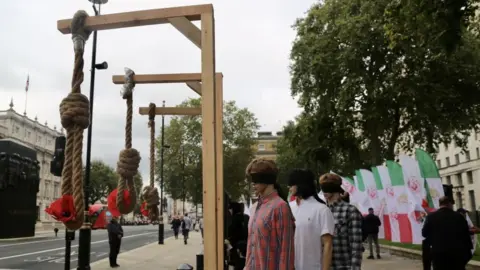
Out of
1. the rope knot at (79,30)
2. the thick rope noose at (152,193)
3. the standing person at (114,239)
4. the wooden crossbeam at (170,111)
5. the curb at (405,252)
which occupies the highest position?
the wooden crossbeam at (170,111)

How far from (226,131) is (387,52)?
106ft

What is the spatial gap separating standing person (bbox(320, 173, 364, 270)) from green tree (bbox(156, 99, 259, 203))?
47.2 meters

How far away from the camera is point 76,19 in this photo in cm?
336

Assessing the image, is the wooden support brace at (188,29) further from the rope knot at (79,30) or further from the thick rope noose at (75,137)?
the thick rope noose at (75,137)

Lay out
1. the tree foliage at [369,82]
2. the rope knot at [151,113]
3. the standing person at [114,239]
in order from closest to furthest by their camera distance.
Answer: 1. the rope knot at [151,113]
2. the standing person at [114,239]
3. the tree foliage at [369,82]

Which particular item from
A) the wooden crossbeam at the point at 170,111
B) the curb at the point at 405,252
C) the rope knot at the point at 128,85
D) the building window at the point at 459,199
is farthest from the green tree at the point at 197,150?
the rope knot at the point at 128,85

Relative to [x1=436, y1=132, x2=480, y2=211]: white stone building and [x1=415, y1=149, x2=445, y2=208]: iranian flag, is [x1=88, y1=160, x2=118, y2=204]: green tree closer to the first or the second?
[x1=436, y1=132, x2=480, y2=211]: white stone building

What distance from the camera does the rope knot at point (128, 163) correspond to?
12.9ft

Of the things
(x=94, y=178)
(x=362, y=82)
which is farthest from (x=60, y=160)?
(x=94, y=178)

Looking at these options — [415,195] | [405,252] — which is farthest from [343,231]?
[405,252]

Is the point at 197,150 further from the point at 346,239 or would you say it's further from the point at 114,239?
the point at 346,239

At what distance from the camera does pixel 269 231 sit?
3.12 m

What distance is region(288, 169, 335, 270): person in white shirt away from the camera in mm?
3686

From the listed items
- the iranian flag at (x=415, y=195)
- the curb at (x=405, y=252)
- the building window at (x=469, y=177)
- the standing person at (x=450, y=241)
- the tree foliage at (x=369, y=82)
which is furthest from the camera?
the building window at (x=469, y=177)
